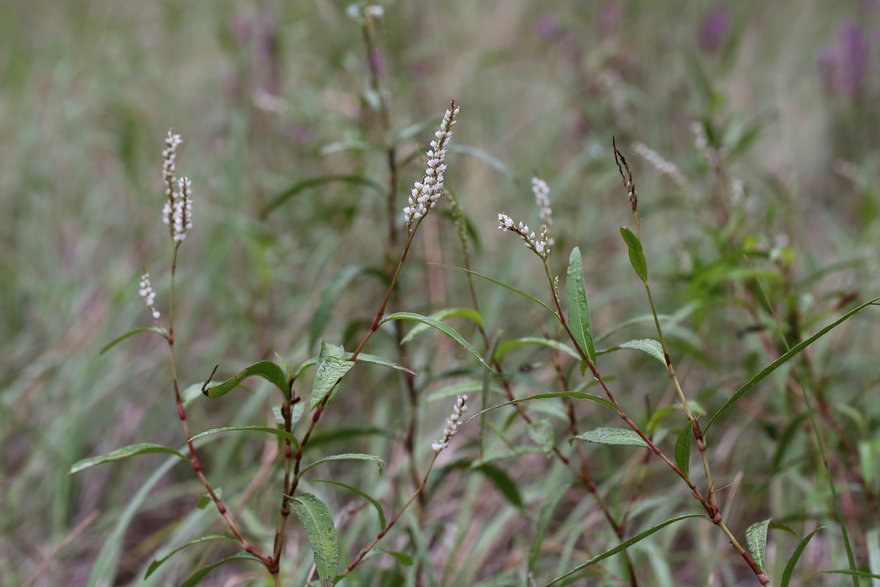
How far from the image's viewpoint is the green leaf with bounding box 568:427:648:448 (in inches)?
29.2

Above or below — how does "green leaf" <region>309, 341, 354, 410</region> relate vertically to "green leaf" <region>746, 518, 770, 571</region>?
above

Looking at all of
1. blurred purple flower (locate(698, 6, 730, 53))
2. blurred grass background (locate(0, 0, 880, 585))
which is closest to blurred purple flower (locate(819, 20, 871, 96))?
blurred grass background (locate(0, 0, 880, 585))

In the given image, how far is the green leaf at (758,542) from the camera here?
740 mm

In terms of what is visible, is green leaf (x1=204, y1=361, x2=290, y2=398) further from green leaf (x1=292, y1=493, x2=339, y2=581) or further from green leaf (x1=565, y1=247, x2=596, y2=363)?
green leaf (x1=565, y1=247, x2=596, y2=363)

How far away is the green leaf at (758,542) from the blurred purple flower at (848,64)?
8.63ft

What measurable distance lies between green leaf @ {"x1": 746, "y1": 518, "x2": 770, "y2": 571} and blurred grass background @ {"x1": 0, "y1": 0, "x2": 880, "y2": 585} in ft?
1.49

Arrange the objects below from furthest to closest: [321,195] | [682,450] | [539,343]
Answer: [321,195], [539,343], [682,450]

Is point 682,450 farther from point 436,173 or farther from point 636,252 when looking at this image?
point 436,173

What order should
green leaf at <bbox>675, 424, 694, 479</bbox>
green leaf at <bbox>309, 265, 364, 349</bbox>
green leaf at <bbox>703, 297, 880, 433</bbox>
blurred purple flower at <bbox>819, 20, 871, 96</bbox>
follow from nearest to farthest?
green leaf at <bbox>703, 297, 880, 433</bbox>
green leaf at <bbox>675, 424, 694, 479</bbox>
green leaf at <bbox>309, 265, 364, 349</bbox>
blurred purple flower at <bbox>819, 20, 871, 96</bbox>

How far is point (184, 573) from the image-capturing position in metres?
1.50

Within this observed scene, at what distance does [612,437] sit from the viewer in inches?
29.8

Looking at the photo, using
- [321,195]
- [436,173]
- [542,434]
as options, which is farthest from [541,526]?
[321,195]

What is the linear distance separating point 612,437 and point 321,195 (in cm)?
166

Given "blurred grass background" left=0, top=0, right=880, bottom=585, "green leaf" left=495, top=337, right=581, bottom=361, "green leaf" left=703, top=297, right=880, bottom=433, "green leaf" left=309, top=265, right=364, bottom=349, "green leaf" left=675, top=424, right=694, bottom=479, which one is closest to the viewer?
"green leaf" left=703, top=297, right=880, bottom=433
